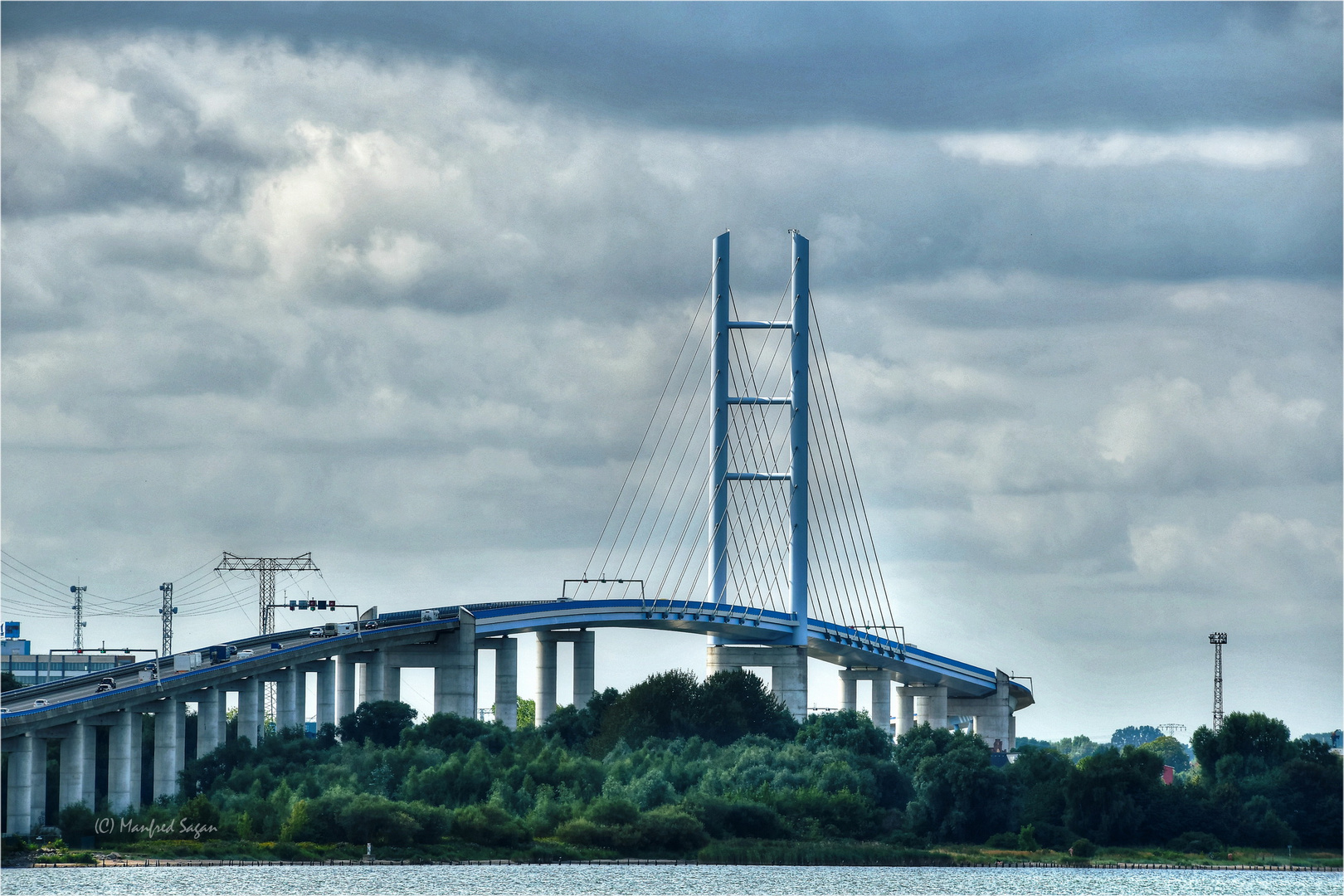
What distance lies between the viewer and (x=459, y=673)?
179250 millimetres

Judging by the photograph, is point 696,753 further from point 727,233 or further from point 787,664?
point 727,233

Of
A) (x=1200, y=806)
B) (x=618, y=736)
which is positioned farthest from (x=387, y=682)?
(x=1200, y=806)

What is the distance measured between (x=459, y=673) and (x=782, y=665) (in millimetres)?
30769

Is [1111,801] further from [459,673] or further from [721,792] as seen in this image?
[459,673]

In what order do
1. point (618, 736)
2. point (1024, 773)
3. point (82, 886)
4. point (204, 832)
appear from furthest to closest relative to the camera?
point (618, 736) < point (1024, 773) < point (204, 832) < point (82, 886)

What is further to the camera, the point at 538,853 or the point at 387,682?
the point at 387,682

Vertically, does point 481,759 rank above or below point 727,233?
below

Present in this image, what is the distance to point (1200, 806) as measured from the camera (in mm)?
155750

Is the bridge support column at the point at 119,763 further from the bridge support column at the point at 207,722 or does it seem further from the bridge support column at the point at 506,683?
the bridge support column at the point at 506,683

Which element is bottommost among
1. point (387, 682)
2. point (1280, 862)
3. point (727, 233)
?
point (1280, 862)

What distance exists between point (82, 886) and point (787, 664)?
294 ft

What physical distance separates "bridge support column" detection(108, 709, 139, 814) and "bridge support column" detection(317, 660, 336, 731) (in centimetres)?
2838

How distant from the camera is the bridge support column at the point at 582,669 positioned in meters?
192

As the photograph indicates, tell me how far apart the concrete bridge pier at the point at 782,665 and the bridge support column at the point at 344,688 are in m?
34.3
